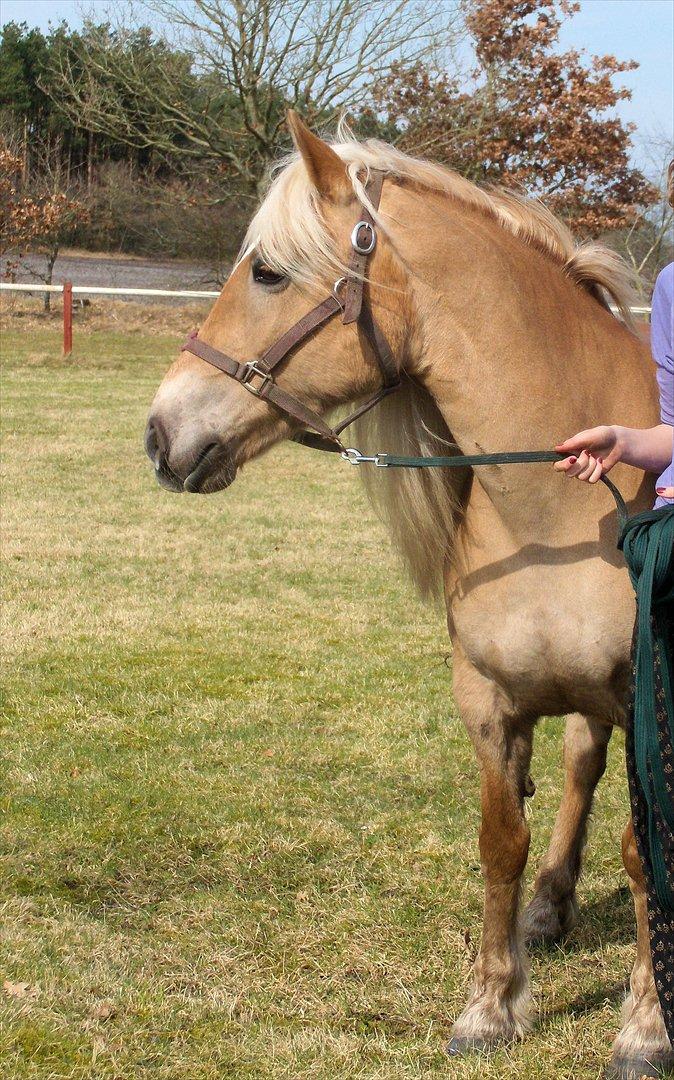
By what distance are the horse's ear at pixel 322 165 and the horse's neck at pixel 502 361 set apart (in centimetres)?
18

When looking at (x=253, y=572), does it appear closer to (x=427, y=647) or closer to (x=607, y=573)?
(x=427, y=647)

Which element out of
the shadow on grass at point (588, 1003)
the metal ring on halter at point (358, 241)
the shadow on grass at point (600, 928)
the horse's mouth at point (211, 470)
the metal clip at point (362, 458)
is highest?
the metal ring on halter at point (358, 241)

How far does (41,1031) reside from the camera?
8.78 ft

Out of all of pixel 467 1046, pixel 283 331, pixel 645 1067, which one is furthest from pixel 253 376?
pixel 645 1067

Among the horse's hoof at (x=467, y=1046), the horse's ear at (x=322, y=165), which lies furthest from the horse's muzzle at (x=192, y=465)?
the horse's hoof at (x=467, y=1046)

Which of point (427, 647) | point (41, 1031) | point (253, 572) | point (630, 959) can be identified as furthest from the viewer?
point (253, 572)

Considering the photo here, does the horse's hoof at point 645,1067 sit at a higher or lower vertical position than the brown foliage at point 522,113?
lower

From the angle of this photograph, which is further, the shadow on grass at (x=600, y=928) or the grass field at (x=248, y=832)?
the shadow on grass at (x=600, y=928)

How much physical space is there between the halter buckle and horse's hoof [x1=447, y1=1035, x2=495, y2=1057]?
1.66m

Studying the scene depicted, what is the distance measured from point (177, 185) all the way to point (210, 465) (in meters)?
21.7

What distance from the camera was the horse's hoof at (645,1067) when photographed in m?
2.56

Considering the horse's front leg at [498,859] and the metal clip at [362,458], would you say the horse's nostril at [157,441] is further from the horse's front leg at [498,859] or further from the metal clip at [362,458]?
the horse's front leg at [498,859]

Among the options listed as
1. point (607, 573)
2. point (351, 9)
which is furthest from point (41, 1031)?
point (351, 9)

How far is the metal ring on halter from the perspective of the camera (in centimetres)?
229
